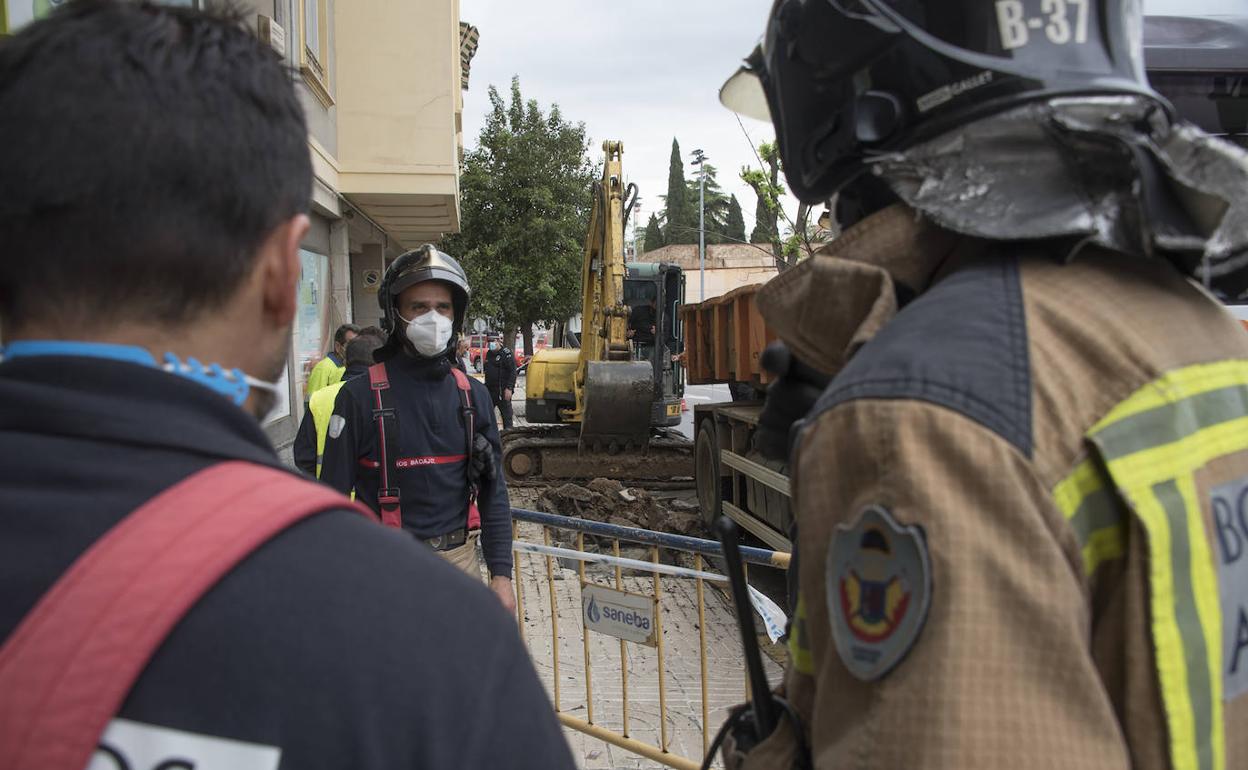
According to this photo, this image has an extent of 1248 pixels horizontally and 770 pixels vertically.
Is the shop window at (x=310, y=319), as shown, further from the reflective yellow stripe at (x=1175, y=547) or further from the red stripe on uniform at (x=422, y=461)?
the reflective yellow stripe at (x=1175, y=547)

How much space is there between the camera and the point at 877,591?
96 cm

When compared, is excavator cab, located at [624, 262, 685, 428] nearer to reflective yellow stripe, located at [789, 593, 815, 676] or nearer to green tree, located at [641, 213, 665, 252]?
reflective yellow stripe, located at [789, 593, 815, 676]

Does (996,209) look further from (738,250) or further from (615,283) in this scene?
(738,250)

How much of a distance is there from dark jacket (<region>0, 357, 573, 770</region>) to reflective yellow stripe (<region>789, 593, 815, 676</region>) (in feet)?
1.53

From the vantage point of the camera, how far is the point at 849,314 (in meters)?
1.23

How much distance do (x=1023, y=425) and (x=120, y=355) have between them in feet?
3.06

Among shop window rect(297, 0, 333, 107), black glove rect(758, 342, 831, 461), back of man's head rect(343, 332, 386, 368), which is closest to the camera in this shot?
black glove rect(758, 342, 831, 461)

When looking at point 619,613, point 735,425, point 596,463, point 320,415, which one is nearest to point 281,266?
point 320,415

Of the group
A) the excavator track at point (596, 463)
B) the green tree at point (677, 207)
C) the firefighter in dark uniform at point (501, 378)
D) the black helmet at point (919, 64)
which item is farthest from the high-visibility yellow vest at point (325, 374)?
the green tree at point (677, 207)

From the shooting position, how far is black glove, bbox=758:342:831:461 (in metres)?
1.36

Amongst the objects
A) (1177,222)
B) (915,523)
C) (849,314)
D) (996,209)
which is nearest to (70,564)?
(915,523)

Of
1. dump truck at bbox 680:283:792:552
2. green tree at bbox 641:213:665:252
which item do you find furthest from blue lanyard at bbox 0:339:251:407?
green tree at bbox 641:213:665:252

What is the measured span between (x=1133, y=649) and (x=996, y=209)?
1.86 ft

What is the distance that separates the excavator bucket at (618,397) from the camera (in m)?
11.4
